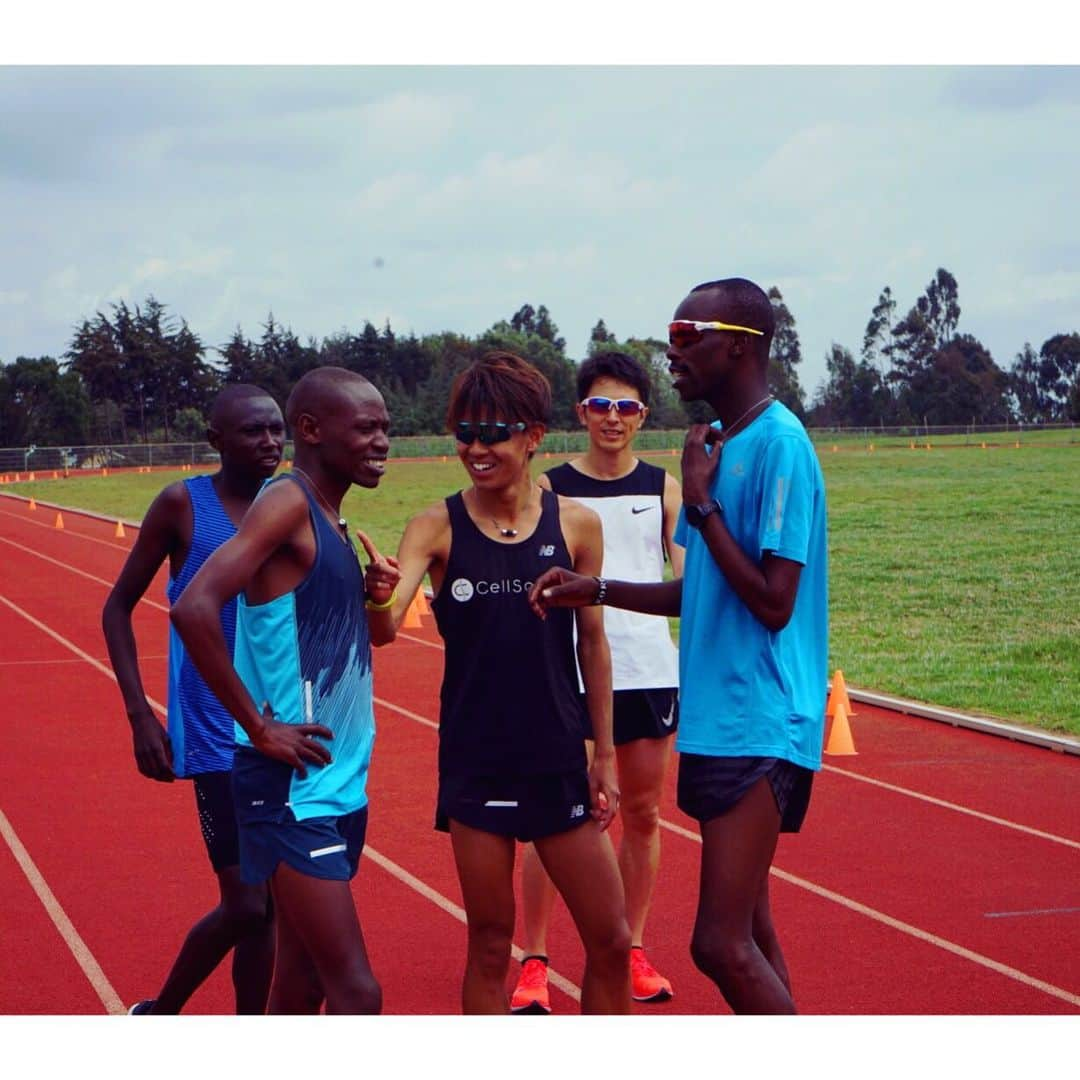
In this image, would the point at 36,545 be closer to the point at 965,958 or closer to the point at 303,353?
the point at 965,958

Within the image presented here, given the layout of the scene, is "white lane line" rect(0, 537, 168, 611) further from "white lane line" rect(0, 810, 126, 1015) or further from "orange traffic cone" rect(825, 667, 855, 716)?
"white lane line" rect(0, 810, 126, 1015)

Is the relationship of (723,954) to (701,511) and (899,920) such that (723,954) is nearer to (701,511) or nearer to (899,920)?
(701,511)

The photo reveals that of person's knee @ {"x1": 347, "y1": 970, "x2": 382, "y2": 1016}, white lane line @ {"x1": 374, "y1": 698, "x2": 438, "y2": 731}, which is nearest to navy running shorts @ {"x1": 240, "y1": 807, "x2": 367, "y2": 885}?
person's knee @ {"x1": 347, "y1": 970, "x2": 382, "y2": 1016}

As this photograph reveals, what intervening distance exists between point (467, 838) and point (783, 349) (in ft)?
382

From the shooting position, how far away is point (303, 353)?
82.4 meters

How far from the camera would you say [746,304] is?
12.5 feet

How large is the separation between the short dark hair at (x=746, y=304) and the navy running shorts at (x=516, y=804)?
3.82 ft

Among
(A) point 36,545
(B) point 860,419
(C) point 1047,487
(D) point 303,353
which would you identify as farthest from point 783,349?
(A) point 36,545

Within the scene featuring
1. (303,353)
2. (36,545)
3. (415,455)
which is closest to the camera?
(36,545)

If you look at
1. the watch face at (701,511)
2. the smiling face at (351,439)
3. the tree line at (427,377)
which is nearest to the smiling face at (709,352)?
the watch face at (701,511)

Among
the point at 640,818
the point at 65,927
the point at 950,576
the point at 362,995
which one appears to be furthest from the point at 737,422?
the point at 950,576

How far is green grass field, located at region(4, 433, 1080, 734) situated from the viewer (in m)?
12.2

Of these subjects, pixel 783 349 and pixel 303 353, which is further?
pixel 783 349

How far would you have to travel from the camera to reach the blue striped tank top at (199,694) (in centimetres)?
440
